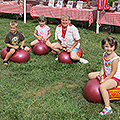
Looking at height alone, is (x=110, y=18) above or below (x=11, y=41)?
above

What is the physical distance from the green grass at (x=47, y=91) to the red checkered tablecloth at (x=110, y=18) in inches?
151

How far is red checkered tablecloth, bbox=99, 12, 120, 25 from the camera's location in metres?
8.92

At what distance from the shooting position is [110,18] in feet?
29.9

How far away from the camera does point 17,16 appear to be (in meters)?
12.5

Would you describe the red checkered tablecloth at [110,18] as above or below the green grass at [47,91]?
above

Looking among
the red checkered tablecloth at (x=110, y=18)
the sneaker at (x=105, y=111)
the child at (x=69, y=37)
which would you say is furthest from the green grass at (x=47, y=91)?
the red checkered tablecloth at (x=110, y=18)

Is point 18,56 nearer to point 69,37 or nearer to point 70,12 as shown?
point 69,37

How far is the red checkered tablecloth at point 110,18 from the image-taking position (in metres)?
8.92

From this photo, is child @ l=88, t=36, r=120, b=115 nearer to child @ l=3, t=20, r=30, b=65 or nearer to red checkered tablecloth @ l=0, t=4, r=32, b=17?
child @ l=3, t=20, r=30, b=65

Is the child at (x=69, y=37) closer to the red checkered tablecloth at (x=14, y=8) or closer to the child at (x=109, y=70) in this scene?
the child at (x=109, y=70)

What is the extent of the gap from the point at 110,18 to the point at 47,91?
6.59 m

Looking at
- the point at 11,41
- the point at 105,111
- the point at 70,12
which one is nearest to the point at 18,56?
the point at 11,41

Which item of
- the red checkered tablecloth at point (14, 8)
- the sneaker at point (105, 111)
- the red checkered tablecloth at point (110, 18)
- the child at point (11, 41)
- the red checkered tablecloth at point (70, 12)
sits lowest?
the sneaker at point (105, 111)

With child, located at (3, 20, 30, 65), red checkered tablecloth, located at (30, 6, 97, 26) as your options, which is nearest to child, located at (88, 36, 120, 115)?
child, located at (3, 20, 30, 65)
